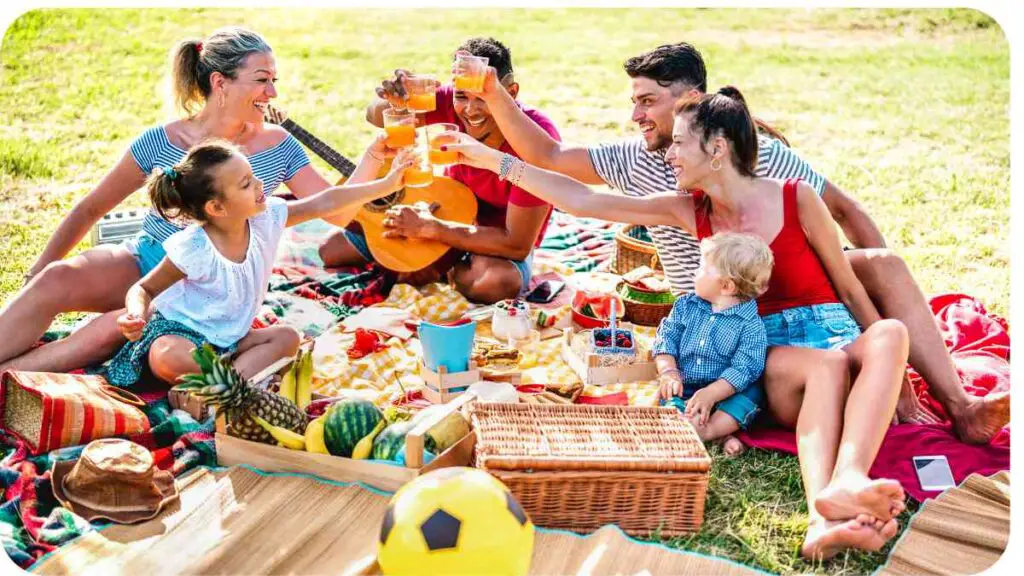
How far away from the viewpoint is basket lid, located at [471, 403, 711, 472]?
132 inches

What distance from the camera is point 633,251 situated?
222 inches

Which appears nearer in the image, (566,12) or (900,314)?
(900,314)

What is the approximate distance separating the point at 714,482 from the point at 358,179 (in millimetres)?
2163

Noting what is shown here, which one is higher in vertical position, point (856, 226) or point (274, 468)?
point (856, 226)

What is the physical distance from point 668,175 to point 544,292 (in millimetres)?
1111

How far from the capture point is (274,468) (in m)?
3.68

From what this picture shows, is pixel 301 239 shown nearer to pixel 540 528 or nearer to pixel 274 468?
pixel 274 468

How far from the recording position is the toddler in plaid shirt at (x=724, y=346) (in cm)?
395

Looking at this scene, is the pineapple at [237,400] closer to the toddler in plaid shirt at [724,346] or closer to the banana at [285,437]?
the banana at [285,437]

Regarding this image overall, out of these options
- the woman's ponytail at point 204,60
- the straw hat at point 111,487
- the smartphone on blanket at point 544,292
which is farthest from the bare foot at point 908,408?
the woman's ponytail at point 204,60

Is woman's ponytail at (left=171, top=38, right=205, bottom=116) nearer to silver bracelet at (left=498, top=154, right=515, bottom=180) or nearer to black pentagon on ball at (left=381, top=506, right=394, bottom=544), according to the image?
silver bracelet at (left=498, top=154, right=515, bottom=180)

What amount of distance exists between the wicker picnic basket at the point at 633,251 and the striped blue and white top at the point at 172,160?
1.81 metres

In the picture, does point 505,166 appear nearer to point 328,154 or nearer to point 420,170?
point 420,170

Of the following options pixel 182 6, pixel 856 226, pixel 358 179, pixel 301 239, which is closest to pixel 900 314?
pixel 856 226
